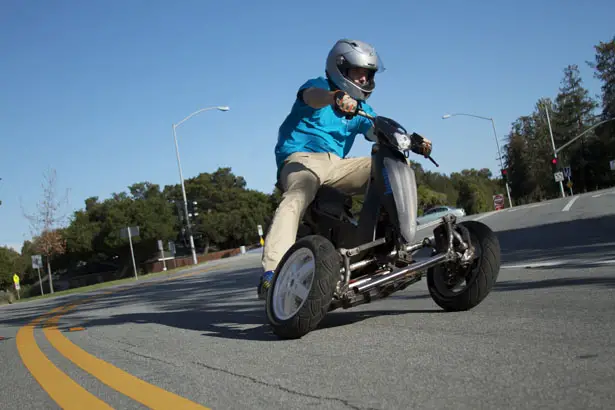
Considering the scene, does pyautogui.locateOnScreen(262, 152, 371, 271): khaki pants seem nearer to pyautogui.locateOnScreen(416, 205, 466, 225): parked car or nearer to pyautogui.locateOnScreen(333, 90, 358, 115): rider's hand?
pyautogui.locateOnScreen(333, 90, 358, 115): rider's hand

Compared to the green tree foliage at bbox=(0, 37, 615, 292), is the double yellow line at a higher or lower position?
lower

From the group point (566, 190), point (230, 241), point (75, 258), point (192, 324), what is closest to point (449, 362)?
point (192, 324)

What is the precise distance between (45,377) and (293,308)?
65.4 inches

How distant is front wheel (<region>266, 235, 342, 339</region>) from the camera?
3.88 m

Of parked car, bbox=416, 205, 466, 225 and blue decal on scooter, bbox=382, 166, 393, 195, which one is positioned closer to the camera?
blue decal on scooter, bbox=382, 166, 393, 195

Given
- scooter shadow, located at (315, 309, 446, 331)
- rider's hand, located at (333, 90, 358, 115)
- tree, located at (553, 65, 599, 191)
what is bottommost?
scooter shadow, located at (315, 309, 446, 331)

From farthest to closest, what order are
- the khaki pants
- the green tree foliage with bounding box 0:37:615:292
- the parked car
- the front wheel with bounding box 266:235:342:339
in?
the green tree foliage with bounding box 0:37:615:292
the parked car
the khaki pants
the front wheel with bounding box 266:235:342:339

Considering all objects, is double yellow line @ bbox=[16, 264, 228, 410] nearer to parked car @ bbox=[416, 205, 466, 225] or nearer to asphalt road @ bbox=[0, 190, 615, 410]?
asphalt road @ bbox=[0, 190, 615, 410]

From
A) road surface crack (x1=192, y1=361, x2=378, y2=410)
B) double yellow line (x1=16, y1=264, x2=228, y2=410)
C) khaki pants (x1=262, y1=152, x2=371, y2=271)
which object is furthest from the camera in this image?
khaki pants (x1=262, y1=152, x2=371, y2=271)

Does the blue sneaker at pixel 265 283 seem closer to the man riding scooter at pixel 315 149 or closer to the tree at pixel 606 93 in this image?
the man riding scooter at pixel 315 149

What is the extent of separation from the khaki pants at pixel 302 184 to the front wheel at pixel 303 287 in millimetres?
249

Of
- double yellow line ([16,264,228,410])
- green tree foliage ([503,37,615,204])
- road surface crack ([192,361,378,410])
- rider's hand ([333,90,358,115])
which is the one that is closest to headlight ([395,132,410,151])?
rider's hand ([333,90,358,115])

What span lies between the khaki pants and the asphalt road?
66cm

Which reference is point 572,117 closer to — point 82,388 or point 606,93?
point 606,93
